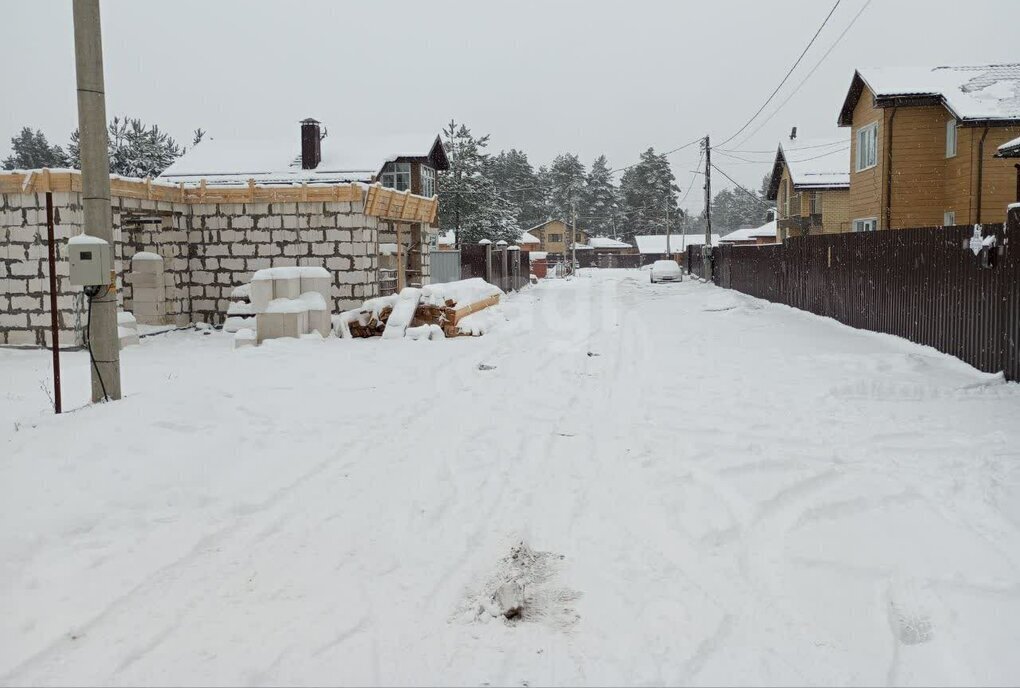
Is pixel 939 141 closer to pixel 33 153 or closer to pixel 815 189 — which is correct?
pixel 815 189

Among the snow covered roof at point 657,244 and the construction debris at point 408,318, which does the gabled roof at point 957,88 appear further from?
the snow covered roof at point 657,244

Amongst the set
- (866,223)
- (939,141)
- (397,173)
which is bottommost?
(866,223)

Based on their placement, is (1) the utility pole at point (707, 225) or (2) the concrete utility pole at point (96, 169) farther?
(1) the utility pole at point (707, 225)

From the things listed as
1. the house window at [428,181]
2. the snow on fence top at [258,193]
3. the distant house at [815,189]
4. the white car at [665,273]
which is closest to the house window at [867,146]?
the distant house at [815,189]

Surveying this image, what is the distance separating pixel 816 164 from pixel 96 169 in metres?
40.1

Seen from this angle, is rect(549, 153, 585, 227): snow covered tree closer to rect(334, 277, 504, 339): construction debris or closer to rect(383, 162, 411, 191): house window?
rect(383, 162, 411, 191): house window

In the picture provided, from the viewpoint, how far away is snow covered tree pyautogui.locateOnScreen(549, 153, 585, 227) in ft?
372

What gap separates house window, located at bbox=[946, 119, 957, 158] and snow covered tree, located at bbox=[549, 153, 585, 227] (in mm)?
83516

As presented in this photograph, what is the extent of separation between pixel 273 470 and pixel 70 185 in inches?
443

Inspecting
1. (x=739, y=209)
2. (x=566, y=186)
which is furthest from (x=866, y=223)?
(x=739, y=209)

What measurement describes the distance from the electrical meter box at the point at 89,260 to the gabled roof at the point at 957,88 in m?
23.8

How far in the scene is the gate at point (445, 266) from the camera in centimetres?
2847

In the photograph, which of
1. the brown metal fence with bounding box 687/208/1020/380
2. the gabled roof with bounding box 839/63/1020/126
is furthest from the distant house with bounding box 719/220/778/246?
the brown metal fence with bounding box 687/208/1020/380

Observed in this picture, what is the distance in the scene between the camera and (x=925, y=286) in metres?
12.7
